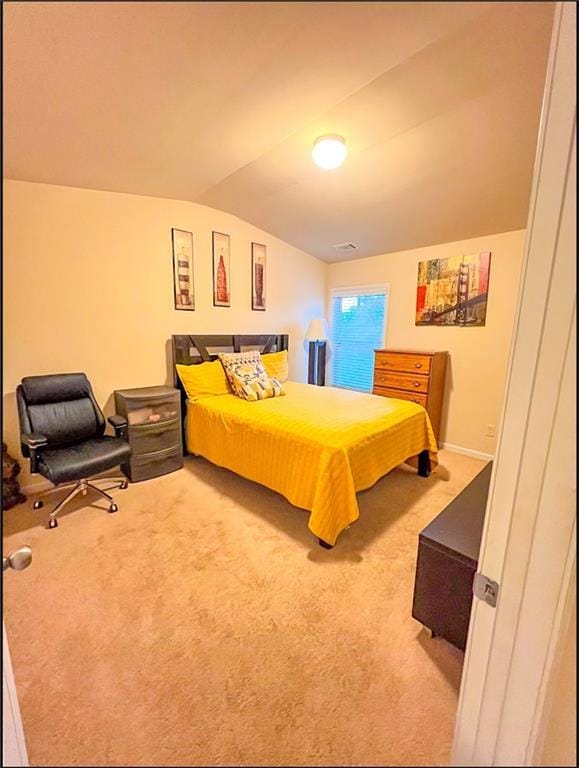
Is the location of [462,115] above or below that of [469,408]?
above

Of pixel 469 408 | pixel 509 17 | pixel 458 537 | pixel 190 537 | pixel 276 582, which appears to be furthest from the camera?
pixel 469 408

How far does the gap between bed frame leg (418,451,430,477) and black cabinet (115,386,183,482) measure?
216 centimetres

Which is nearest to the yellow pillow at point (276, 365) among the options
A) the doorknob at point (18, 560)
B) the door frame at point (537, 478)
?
the doorknob at point (18, 560)

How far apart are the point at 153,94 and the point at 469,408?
354cm

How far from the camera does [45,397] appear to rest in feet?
7.91

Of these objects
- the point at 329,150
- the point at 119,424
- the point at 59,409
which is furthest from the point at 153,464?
the point at 329,150

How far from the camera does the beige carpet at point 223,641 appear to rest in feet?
1.90

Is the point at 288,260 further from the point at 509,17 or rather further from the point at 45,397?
the point at 509,17

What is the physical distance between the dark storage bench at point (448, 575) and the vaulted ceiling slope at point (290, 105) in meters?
1.48

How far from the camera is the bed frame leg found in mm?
2922

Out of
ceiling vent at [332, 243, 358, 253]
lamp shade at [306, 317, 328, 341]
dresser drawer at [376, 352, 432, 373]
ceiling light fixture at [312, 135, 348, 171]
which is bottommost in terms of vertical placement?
dresser drawer at [376, 352, 432, 373]

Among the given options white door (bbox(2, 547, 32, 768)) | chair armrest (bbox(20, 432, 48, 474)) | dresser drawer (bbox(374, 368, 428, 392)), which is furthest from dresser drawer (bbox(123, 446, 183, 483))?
dresser drawer (bbox(374, 368, 428, 392))

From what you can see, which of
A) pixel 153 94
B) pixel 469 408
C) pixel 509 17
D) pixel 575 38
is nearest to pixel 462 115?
pixel 153 94

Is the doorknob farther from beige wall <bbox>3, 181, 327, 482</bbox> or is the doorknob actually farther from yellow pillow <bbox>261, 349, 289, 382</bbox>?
yellow pillow <bbox>261, 349, 289, 382</bbox>
